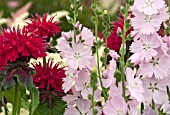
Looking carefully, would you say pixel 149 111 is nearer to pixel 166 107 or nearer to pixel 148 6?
pixel 166 107

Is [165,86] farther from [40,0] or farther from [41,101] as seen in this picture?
[40,0]

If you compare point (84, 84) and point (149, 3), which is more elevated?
point (149, 3)

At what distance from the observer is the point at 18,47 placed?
112 cm

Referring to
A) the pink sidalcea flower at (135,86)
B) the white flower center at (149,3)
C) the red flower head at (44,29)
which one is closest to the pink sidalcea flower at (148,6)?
the white flower center at (149,3)

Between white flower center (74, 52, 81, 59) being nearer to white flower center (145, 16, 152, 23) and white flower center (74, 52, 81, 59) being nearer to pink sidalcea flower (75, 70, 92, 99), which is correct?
pink sidalcea flower (75, 70, 92, 99)

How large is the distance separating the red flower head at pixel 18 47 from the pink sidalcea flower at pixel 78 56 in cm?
5

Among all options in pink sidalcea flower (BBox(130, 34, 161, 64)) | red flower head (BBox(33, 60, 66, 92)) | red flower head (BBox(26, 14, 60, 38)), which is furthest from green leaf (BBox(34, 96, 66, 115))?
pink sidalcea flower (BBox(130, 34, 161, 64))

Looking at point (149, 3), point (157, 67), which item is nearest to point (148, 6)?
point (149, 3)

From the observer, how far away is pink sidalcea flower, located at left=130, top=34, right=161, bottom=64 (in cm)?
108

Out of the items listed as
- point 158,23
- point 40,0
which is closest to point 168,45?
point 158,23

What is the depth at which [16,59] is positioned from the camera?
1141 millimetres

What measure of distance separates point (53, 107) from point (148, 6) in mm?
305

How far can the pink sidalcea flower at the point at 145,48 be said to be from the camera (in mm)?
1084

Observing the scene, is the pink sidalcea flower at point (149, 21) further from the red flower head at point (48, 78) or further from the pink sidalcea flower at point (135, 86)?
the red flower head at point (48, 78)
